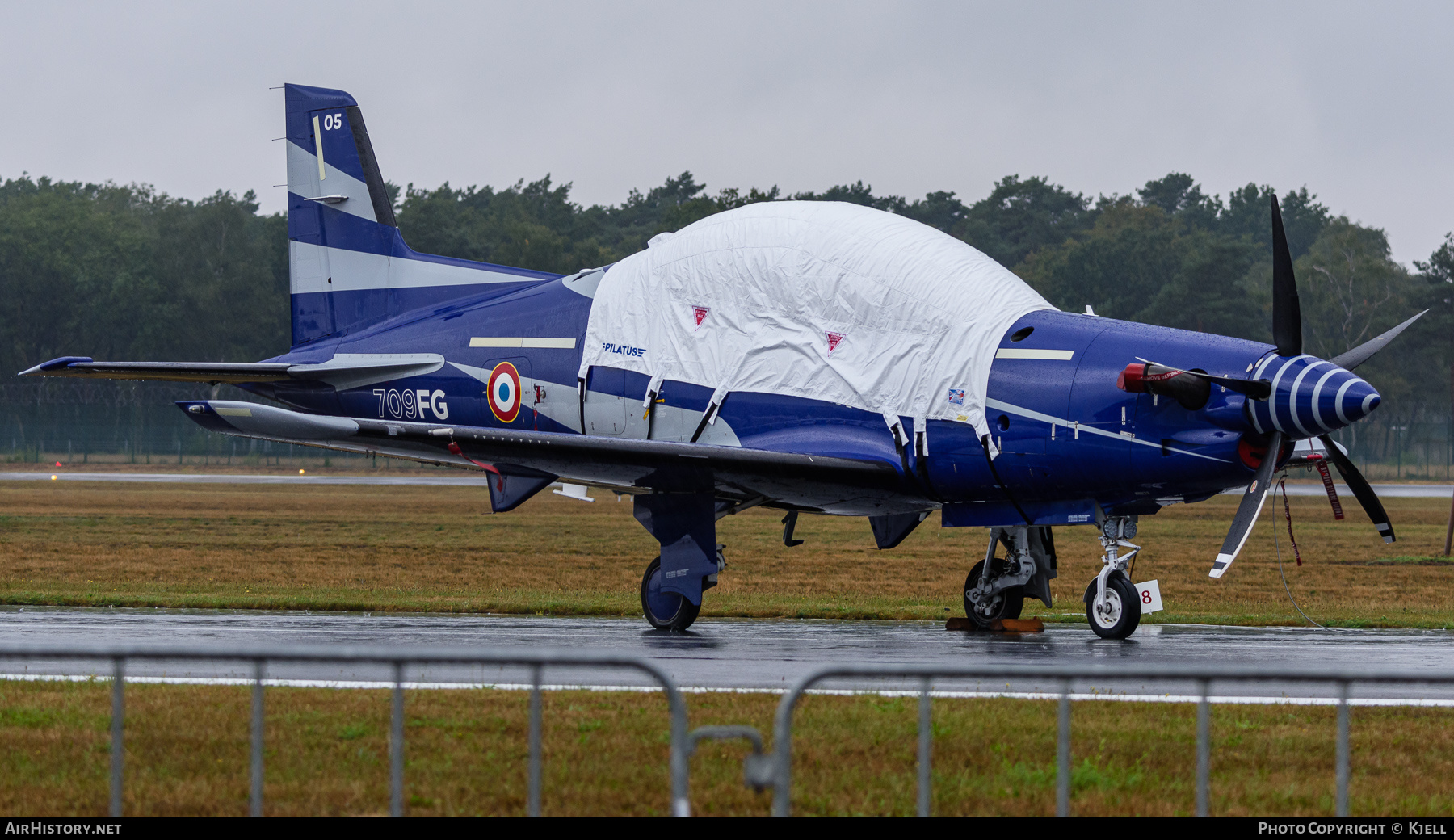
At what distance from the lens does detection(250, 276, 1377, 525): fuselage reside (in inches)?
580

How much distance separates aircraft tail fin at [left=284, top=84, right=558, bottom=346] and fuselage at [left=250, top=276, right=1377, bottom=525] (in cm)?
393

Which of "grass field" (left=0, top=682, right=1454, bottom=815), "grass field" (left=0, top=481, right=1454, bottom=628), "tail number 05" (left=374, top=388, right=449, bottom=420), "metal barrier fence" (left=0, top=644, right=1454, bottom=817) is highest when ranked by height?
"tail number 05" (left=374, top=388, right=449, bottom=420)

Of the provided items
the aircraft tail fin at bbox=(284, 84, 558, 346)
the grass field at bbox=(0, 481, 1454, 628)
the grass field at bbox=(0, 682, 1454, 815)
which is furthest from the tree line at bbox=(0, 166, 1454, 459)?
the grass field at bbox=(0, 682, 1454, 815)

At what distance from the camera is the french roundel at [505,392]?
1908 centimetres

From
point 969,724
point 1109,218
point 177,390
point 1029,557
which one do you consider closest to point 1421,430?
point 1109,218

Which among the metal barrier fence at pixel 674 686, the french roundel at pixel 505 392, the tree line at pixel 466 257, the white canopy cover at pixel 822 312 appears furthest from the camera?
the tree line at pixel 466 257

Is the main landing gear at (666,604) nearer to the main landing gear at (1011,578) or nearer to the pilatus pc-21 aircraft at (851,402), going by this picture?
the pilatus pc-21 aircraft at (851,402)

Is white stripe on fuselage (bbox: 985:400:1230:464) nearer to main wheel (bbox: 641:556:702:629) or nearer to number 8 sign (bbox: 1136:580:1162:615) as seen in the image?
number 8 sign (bbox: 1136:580:1162:615)

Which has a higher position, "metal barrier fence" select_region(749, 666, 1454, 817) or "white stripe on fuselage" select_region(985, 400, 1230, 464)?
"white stripe on fuselage" select_region(985, 400, 1230, 464)

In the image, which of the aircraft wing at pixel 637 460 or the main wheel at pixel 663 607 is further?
the main wheel at pixel 663 607

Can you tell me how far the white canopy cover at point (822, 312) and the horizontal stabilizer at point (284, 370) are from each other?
3.31 meters

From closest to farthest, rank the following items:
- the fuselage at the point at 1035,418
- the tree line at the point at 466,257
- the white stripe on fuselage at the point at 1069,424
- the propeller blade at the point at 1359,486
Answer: the fuselage at the point at 1035,418 → the white stripe on fuselage at the point at 1069,424 → the propeller blade at the point at 1359,486 → the tree line at the point at 466,257

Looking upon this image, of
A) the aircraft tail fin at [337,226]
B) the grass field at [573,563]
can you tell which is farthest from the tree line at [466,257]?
the aircraft tail fin at [337,226]

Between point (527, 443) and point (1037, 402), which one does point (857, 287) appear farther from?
point (527, 443)
